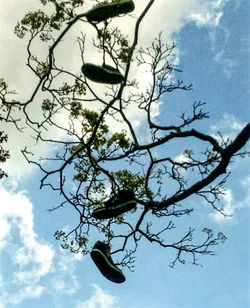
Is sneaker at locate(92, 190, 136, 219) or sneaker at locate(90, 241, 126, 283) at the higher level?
sneaker at locate(92, 190, 136, 219)

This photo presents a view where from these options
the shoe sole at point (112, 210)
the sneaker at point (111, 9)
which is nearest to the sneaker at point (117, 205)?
the shoe sole at point (112, 210)

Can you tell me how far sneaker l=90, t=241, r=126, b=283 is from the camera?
4.32 metres

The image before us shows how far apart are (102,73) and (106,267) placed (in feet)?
6.34

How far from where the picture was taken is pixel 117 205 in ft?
14.3

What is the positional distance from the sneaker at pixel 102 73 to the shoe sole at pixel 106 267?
1704mm

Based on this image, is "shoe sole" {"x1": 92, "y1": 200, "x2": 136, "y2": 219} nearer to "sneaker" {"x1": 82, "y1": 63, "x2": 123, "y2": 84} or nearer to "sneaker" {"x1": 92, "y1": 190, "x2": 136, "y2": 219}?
"sneaker" {"x1": 92, "y1": 190, "x2": 136, "y2": 219}

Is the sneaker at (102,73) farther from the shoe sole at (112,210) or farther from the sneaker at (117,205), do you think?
the shoe sole at (112,210)

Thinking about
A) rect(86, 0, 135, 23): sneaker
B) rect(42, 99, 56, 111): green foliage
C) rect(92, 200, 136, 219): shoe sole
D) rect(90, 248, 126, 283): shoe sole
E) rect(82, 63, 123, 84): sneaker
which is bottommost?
rect(90, 248, 126, 283): shoe sole

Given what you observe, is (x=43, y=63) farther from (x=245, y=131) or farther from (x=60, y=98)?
(x=245, y=131)

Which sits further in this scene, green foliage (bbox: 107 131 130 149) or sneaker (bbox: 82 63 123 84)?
green foliage (bbox: 107 131 130 149)

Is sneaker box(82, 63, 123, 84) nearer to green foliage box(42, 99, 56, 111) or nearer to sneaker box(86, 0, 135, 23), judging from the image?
sneaker box(86, 0, 135, 23)

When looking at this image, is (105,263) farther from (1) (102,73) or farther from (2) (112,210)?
(1) (102,73)

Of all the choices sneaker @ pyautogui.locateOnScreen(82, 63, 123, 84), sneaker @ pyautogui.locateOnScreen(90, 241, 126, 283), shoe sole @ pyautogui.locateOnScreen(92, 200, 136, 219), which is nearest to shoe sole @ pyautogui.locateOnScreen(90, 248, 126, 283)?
sneaker @ pyautogui.locateOnScreen(90, 241, 126, 283)

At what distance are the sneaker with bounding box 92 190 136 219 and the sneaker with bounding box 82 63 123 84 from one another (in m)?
1.13
